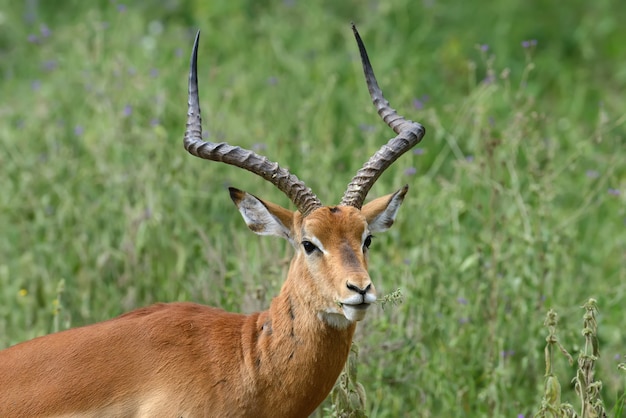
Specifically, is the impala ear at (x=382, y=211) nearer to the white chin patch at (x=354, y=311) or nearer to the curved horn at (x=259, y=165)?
the curved horn at (x=259, y=165)

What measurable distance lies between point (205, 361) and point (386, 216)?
1.03 metres

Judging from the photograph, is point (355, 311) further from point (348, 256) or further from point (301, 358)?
point (301, 358)

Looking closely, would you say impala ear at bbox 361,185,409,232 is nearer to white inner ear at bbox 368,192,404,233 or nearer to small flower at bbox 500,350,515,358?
white inner ear at bbox 368,192,404,233

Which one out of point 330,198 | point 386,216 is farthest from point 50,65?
point 386,216

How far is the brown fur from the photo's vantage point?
453cm

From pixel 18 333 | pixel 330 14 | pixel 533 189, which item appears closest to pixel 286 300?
pixel 533 189

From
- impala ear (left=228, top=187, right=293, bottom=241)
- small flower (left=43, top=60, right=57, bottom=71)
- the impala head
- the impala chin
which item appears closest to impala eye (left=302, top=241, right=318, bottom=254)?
the impala head

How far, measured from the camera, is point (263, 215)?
15.9 ft

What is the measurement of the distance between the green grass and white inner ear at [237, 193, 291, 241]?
0.78m

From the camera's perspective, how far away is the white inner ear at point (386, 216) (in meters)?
4.90

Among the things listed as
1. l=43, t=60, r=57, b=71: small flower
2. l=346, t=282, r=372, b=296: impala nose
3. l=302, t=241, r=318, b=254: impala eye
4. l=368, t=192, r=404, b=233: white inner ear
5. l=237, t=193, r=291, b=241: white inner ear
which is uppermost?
l=43, t=60, r=57, b=71: small flower

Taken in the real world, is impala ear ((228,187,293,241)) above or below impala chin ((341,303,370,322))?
above

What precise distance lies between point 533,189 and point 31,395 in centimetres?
289

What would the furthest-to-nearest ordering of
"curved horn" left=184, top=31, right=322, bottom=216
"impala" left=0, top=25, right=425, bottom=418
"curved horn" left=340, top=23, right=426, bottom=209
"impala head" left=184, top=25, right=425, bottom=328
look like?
"curved horn" left=340, top=23, right=426, bottom=209, "curved horn" left=184, top=31, right=322, bottom=216, "impala" left=0, top=25, right=425, bottom=418, "impala head" left=184, top=25, right=425, bottom=328
